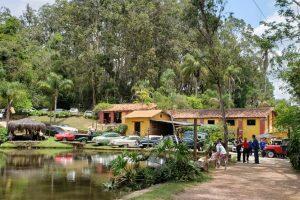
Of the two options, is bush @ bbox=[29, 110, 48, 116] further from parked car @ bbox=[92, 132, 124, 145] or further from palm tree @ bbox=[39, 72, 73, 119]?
parked car @ bbox=[92, 132, 124, 145]

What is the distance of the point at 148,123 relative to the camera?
49.8 m

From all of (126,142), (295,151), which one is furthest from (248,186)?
(126,142)

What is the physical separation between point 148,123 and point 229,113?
9516 millimetres

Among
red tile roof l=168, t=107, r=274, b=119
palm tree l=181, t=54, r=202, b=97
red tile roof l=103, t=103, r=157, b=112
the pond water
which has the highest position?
palm tree l=181, t=54, r=202, b=97

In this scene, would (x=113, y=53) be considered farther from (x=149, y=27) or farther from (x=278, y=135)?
(x=278, y=135)

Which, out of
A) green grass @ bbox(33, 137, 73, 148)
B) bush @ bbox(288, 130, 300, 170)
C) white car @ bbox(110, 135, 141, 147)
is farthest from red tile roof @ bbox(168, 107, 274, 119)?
bush @ bbox(288, 130, 300, 170)

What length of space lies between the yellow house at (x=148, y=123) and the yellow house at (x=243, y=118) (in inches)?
82.6

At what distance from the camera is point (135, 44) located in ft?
216

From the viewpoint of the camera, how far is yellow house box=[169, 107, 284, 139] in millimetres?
48406

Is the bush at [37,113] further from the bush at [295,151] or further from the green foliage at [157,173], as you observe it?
the green foliage at [157,173]

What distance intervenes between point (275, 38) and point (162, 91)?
132ft

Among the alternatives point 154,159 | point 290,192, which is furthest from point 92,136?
point 290,192

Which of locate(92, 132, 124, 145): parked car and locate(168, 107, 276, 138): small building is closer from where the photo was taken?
locate(92, 132, 124, 145): parked car

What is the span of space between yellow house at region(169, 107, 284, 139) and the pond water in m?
25.4
